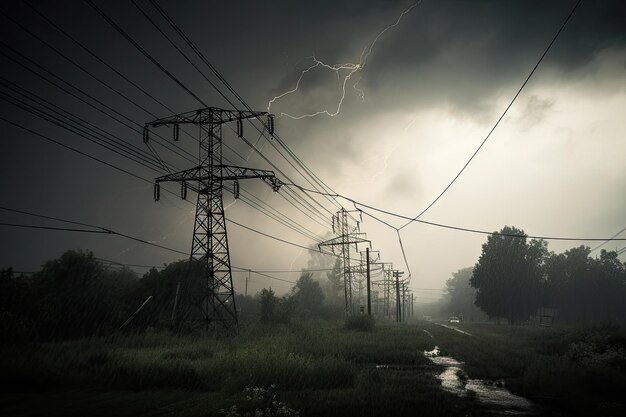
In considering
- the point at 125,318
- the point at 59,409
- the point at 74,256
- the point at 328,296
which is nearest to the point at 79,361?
the point at 59,409

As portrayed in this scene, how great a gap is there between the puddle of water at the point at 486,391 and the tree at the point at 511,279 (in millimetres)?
58147

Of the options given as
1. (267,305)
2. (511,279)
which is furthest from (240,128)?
(511,279)

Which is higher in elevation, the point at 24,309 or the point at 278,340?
the point at 24,309

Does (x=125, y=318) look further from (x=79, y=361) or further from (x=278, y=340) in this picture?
(x=79, y=361)

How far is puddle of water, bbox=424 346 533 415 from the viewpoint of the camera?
413 inches

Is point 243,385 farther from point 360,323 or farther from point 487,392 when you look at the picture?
point 360,323

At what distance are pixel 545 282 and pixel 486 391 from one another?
68.5 m

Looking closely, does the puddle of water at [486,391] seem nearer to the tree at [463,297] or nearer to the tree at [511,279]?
the tree at [511,279]

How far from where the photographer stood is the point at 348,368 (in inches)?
579

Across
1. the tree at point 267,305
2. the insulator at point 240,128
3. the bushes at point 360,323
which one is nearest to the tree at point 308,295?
the tree at point 267,305

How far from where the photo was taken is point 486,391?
503 inches

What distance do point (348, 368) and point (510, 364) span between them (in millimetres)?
8358

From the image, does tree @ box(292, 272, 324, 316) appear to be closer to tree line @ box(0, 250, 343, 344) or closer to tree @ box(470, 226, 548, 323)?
tree @ box(470, 226, 548, 323)

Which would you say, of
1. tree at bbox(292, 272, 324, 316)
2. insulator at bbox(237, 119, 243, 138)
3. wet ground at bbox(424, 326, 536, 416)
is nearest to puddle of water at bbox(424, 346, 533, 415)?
wet ground at bbox(424, 326, 536, 416)
